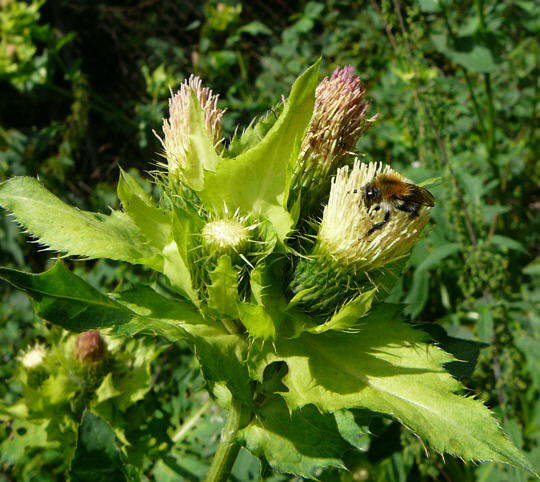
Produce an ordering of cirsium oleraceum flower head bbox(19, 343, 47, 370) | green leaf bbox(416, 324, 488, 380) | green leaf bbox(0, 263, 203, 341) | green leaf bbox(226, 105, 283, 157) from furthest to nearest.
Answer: cirsium oleraceum flower head bbox(19, 343, 47, 370)
green leaf bbox(416, 324, 488, 380)
green leaf bbox(226, 105, 283, 157)
green leaf bbox(0, 263, 203, 341)

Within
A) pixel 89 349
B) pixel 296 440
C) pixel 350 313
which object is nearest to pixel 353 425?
pixel 296 440

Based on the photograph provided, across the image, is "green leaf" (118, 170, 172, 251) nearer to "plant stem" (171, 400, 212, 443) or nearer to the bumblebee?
the bumblebee

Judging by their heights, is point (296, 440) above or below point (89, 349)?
above

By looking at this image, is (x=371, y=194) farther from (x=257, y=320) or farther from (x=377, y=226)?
(x=257, y=320)

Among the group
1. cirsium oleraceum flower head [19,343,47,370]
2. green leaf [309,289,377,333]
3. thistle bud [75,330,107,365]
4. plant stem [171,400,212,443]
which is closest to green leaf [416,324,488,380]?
green leaf [309,289,377,333]

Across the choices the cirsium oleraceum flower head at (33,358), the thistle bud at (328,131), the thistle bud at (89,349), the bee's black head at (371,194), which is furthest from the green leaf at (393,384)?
the cirsium oleraceum flower head at (33,358)

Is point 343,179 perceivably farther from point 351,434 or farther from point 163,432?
point 163,432

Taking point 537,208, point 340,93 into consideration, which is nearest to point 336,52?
point 537,208
